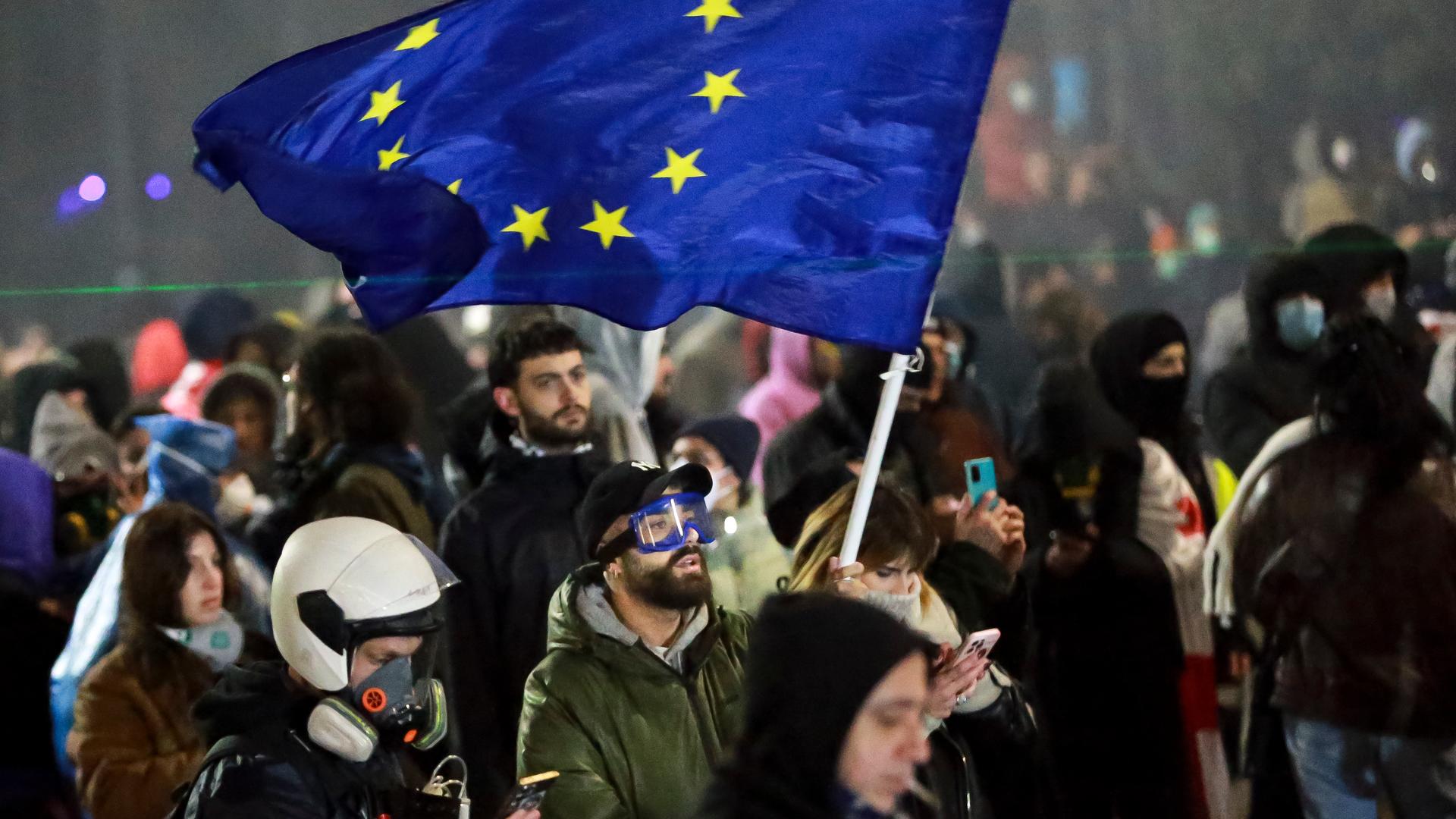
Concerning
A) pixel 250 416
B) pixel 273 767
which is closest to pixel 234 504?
pixel 250 416

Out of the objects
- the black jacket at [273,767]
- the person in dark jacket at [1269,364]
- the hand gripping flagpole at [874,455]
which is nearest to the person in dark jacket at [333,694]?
the black jacket at [273,767]

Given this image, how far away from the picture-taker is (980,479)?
207 inches

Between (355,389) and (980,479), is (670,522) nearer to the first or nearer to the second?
(980,479)

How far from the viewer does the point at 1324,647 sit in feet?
18.7

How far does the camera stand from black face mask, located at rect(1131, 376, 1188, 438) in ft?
22.2

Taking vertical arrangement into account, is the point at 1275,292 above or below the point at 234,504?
above

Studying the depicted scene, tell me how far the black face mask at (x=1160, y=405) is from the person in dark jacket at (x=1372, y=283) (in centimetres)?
79

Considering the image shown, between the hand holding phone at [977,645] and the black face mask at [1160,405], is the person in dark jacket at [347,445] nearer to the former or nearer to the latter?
the black face mask at [1160,405]

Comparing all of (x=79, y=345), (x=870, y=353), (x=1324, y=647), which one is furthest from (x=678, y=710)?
(x=79, y=345)

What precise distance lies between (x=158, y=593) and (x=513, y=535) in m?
1.02

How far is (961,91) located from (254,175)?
1.54m

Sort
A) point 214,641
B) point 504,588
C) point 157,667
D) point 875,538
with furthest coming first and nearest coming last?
point 504,588 < point 214,641 < point 157,667 < point 875,538

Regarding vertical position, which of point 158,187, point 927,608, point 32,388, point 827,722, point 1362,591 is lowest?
point 158,187

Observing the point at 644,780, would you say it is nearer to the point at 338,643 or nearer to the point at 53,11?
the point at 338,643
